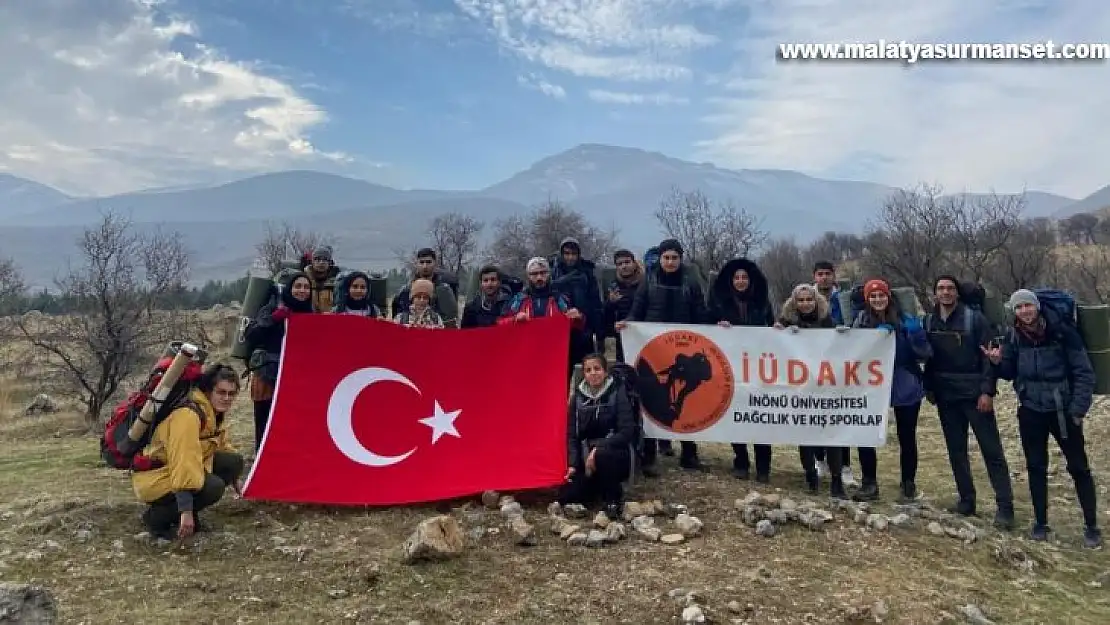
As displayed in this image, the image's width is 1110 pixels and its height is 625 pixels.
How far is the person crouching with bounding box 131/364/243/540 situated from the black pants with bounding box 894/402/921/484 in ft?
20.1

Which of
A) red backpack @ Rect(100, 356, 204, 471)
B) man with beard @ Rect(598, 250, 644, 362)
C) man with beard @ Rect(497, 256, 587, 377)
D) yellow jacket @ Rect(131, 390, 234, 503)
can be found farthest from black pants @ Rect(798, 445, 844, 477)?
red backpack @ Rect(100, 356, 204, 471)

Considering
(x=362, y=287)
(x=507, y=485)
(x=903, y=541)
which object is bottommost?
(x=903, y=541)

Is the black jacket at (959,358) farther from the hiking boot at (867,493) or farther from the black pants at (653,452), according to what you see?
the black pants at (653,452)

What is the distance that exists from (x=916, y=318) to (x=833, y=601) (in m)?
3.31

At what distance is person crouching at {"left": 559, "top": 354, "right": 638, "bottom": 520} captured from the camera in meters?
6.24

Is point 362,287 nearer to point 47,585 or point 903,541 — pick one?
point 47,585

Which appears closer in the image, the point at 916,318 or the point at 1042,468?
the point at 1042,468

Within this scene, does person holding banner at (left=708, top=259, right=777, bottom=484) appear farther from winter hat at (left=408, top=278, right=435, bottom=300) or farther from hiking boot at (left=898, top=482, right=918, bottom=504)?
winter hat at (left=408, top=278, right=435, bottom=300)

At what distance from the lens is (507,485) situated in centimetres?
645

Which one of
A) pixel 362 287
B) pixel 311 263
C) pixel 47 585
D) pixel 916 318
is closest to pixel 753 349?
pixel 916 318

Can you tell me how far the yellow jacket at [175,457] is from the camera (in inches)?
212

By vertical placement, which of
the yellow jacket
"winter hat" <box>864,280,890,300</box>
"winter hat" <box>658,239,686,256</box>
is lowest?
the yellow jacket

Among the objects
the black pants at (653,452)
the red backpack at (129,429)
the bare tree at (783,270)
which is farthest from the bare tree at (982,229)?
the red backpack at (129,429)

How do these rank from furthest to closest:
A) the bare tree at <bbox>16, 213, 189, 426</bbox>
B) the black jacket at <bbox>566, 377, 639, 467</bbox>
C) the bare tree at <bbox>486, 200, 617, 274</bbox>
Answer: the bare tree at <bbox>486, 200, 617, 274</bbox> < the bare tree at <bbox>16, 213, 189, 426</bbox> < the black jacket at <bbox>566, 377, 639, 467</bbox>
